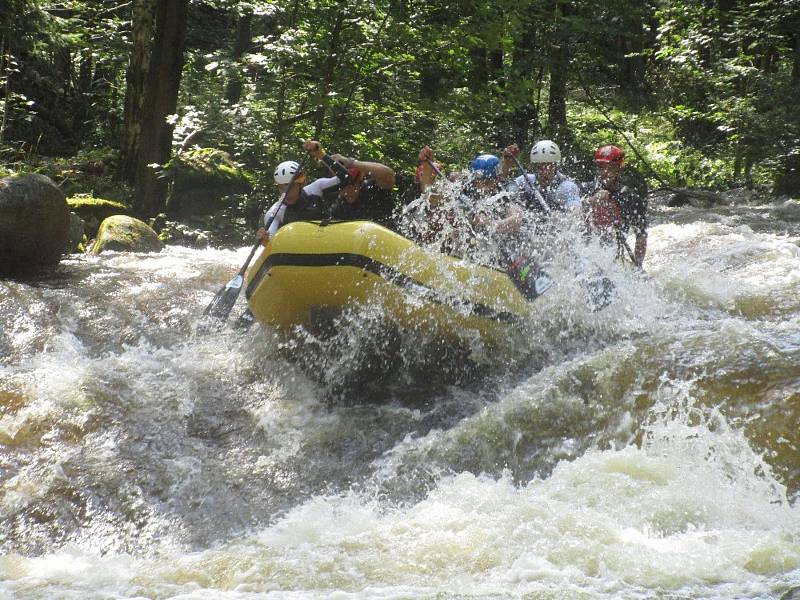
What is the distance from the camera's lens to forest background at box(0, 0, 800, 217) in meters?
11.2

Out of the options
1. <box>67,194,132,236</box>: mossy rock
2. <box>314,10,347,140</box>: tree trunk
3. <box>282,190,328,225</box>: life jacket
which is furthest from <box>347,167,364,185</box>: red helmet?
<box>67,194,132,236</box>: mossy rock

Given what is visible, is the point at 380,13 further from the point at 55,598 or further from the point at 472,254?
the point at 55,598

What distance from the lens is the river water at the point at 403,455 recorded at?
362 centimetres

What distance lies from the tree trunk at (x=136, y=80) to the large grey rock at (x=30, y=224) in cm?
349

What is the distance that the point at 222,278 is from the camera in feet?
28.3

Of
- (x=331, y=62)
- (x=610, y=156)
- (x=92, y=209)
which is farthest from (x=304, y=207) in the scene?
(x=92, y=209)

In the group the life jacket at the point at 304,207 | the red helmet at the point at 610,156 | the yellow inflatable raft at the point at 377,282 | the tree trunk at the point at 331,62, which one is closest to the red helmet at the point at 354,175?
the life jacket at the point at 304,207

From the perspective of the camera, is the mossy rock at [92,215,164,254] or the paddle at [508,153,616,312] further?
the mossy rock at [92,215,164,254]

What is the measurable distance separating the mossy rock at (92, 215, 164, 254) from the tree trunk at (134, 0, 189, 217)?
4.59ft

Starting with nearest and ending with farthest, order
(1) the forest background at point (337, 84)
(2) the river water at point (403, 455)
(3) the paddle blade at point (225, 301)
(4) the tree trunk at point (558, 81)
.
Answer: (2) the river water at point (403, 455)
(3) the paddle blade at point (225, 301)
(1) the forest background at point (337, 84)
(4) the tree trunk at point (558, 81)

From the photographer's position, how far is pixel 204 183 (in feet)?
39.2

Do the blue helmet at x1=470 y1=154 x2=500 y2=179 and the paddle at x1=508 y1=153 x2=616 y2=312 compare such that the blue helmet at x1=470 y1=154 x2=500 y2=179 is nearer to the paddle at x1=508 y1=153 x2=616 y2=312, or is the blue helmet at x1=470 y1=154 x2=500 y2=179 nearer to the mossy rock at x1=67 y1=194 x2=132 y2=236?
the paddle at x1=508 y1=153 x2=616 y2=312

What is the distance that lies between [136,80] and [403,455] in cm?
849

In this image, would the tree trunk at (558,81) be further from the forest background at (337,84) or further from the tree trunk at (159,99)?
the tree trunk at (159,99)
